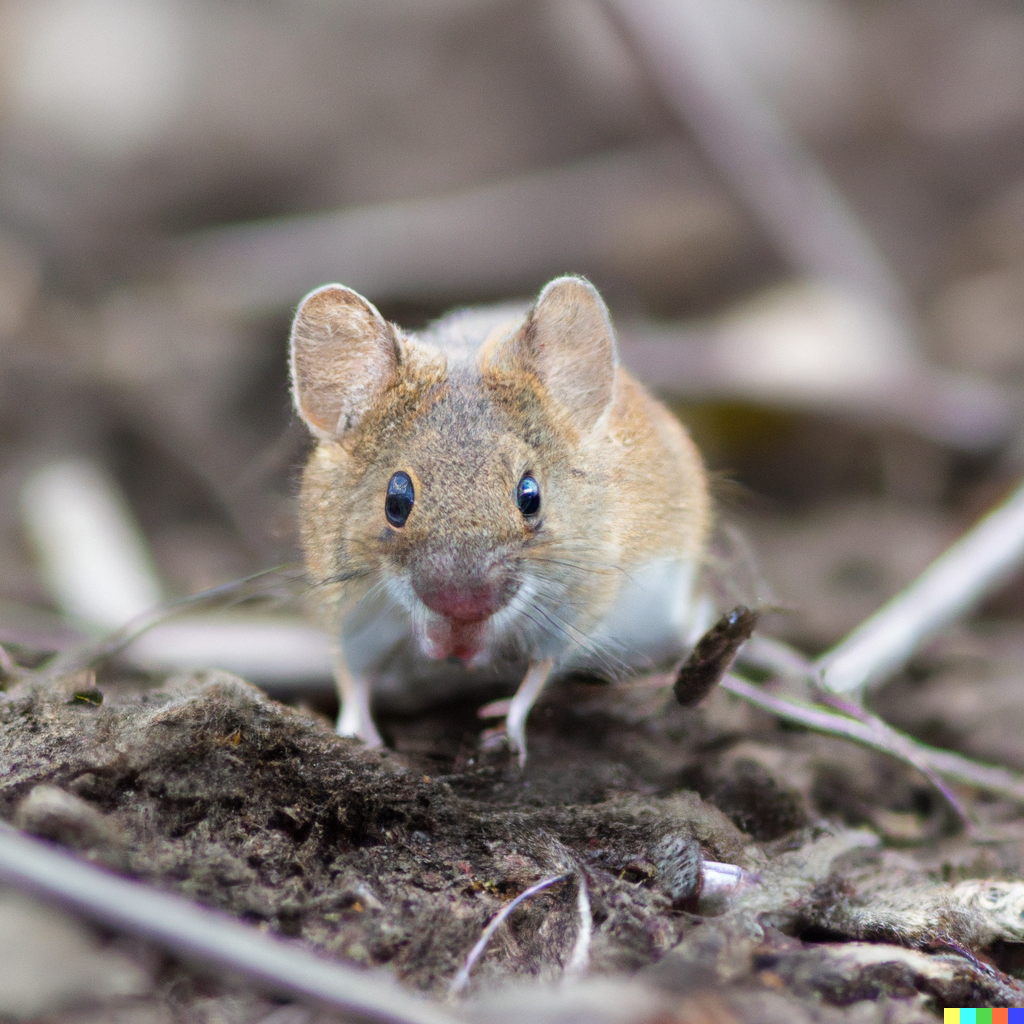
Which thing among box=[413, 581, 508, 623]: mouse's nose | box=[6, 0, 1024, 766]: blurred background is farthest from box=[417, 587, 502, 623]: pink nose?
box=[6, 0, 1024, 766]: blurred background

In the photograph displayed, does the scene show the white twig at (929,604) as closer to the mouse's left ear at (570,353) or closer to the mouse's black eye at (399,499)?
the mouse's left ear at (570,353)

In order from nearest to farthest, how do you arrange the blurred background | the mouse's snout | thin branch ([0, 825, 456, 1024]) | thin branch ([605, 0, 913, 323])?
1. thin branch ([0, 825, 456, 1024])
2. the mouse's snout
3. the blurred background
4. thin branch ([605, 0, 913, 323])

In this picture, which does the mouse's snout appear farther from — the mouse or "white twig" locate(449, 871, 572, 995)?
"white twig" locate(449, 871, 572, 995)

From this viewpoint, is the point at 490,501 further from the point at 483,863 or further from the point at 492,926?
the point at 492,926

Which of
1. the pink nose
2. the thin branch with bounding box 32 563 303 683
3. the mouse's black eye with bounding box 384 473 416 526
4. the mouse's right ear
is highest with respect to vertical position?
the mouse's right ear

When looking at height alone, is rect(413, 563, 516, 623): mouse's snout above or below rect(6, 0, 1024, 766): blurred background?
below

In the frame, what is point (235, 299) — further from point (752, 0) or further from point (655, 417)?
point (752, 0)

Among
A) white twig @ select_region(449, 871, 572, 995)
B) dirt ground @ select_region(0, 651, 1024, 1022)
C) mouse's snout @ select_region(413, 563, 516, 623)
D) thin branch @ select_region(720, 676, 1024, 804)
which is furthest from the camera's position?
thin branch @ select_region(720, 676, 1024, 804)

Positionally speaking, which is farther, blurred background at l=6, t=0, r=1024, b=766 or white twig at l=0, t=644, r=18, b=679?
blurred background at l=6, t=0, r=1024, b=766
